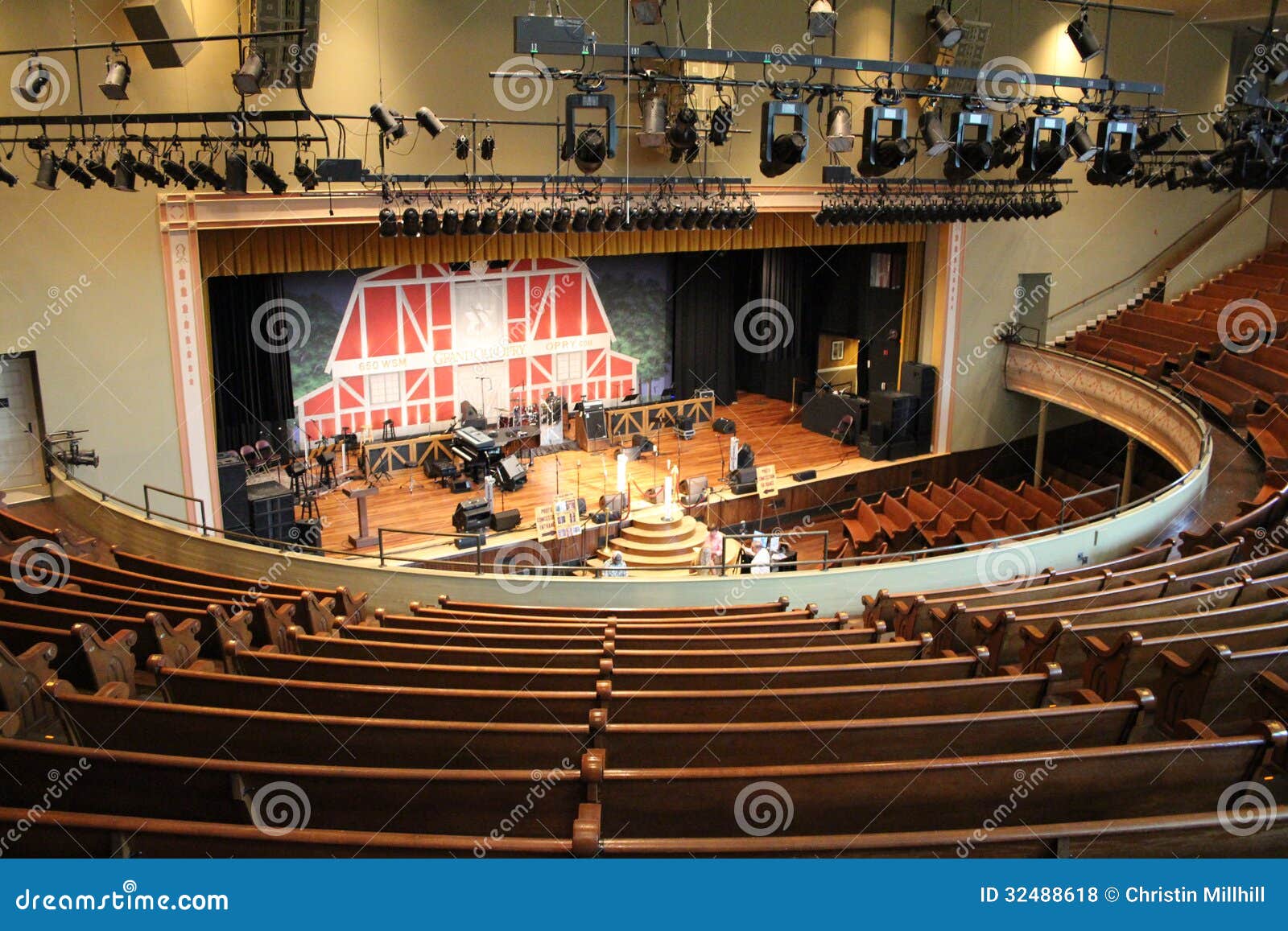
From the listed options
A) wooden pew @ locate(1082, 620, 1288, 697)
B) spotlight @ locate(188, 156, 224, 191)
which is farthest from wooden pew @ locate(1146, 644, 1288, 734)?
spotlight @ locate(188, 156, 224, 191)

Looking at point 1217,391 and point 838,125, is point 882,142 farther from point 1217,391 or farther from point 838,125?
point 1217,391

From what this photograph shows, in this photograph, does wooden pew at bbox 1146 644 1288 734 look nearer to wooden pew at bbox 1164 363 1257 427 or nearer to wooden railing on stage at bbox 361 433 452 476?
wooden pew at bbox 1164 363 1257 427

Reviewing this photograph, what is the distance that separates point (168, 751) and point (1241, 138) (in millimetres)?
9605

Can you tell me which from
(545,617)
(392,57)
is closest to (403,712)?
(545,617)

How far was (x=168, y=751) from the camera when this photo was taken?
10.5 ft

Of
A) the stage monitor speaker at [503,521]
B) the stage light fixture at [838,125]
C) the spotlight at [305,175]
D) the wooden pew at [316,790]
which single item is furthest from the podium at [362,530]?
the wooden pew at [316,790]

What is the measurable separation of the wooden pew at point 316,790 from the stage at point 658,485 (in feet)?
24.3

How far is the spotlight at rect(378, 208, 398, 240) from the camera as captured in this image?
9258 mm

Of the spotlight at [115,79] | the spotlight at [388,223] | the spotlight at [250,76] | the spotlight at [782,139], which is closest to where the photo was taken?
the spotlight at [250,76]

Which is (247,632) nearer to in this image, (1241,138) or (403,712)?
(403,712)

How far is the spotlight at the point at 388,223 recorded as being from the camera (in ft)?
30.4

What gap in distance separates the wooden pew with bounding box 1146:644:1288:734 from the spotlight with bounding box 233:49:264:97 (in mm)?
5528

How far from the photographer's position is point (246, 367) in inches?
496

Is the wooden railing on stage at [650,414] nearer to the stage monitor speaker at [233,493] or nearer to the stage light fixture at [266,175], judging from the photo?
the stage monitor speaker at [233,493]
